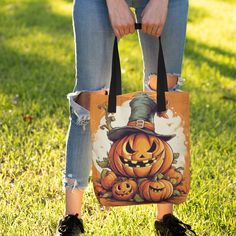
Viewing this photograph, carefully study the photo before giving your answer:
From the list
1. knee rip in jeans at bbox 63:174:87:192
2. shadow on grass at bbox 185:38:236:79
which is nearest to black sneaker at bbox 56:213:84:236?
knee rip in jeans at bbox 63:174:87:192

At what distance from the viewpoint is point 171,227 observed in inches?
89.5

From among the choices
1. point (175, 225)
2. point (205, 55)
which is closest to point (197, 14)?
point (205, 55)

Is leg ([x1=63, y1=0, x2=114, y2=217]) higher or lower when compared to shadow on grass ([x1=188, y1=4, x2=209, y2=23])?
higher

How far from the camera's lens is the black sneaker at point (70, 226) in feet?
7.29

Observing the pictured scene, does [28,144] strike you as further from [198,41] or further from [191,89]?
[198,41]

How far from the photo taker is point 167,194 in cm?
215

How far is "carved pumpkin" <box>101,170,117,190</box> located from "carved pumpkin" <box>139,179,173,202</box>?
0.37ft

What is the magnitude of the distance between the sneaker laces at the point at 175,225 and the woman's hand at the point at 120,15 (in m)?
0.82

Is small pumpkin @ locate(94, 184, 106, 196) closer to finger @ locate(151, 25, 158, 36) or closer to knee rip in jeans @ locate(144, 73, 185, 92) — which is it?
knee rip in jeans @ locate(144, 73, 185, 92)

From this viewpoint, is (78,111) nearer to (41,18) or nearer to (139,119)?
(139,119)

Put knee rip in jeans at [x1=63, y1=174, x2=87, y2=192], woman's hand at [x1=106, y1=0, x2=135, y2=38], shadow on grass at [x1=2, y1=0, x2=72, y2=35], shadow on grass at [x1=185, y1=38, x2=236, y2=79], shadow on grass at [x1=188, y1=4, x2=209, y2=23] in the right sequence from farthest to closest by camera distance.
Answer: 1. shadow on grass at [x1=188, y1=4, x2=209, y2=23]
2. shadow on grass at [x1=2, y1=0, x2=72, y2=35]
3. shadow on grass at [x1=185, y1=38, x2=236, y2=79]
4. knee rip in jeans at [x1=63, y1=174, x2=87, y2=192]
5. woman's hand at [x1=106, y1=0, x2=135, y2=38]

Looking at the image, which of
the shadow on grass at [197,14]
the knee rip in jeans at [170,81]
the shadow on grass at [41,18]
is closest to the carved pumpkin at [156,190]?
the knee rip in jeans at [170,81]

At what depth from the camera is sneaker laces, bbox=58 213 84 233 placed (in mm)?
2225

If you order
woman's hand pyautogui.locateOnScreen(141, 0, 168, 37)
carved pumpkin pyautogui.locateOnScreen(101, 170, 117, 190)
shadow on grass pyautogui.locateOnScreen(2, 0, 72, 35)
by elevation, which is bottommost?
shadow on grass pyautogui.locateOnScreen(2, 0, 72, 35)
